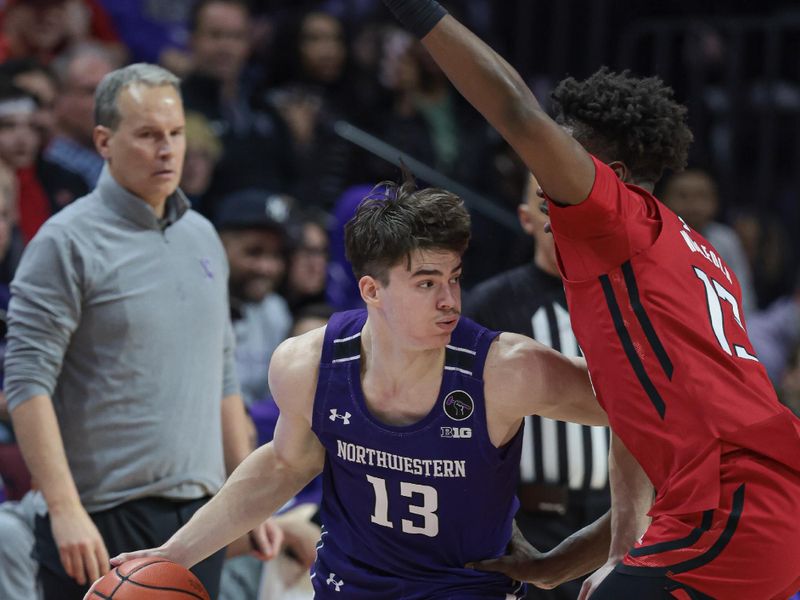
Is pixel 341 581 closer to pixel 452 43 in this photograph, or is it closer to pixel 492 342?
pixel 492 342

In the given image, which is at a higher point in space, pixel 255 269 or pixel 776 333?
A: pixel 255 269

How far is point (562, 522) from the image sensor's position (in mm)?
4586

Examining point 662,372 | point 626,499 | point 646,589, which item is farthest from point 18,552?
point 662,372

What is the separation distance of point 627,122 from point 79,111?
421 cm

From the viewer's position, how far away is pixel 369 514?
3504 millimetres

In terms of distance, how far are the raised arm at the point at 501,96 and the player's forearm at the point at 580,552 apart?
1097 mm

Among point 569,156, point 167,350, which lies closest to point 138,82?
point 167,350

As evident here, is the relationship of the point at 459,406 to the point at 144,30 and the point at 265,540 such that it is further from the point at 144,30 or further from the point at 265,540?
the point at 144,30

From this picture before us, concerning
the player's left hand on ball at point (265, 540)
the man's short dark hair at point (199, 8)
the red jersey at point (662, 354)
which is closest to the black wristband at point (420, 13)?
the red jersey at point (662, 354)

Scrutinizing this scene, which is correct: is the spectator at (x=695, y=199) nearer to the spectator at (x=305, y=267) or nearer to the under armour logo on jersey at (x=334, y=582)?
the spectator at (x=305, y=267)

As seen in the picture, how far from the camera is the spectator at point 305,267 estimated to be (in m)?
7.20

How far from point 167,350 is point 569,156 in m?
1.79

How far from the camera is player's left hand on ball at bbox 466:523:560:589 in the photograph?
11.4ft

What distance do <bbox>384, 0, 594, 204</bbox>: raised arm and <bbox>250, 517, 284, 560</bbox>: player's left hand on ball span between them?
81.5 inches
